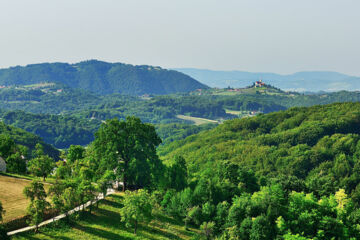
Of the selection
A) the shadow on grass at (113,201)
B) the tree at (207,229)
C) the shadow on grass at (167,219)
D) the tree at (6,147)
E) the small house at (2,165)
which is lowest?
the shadow on grass at (167,219)

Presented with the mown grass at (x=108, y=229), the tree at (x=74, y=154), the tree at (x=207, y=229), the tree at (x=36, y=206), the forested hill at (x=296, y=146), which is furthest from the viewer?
the forested hill at (x=296, y=146)

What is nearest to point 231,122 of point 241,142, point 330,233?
point 241,142

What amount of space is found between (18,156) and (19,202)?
82.2ft

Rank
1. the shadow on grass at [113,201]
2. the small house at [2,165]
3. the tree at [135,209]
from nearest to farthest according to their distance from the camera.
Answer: the tree at [135,209] < the shadow on grass at [113,201] < the small house at [2,165]

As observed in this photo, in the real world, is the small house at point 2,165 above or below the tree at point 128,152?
below

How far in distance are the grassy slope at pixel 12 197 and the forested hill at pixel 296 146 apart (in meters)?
39.3

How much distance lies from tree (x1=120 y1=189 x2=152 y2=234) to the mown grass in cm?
193

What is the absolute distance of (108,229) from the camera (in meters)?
48.4

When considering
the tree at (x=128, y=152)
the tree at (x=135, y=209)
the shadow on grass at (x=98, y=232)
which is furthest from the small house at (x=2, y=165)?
Answer: the tree at (x=135, y=209)

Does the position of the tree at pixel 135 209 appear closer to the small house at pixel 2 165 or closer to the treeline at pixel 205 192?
the treeline at pixel 205 192

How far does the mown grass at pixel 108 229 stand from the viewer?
144ft

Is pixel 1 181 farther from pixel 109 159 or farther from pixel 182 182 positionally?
pixel 182 182

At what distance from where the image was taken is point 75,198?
4781 cm

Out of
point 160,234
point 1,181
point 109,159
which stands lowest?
point 160,234
